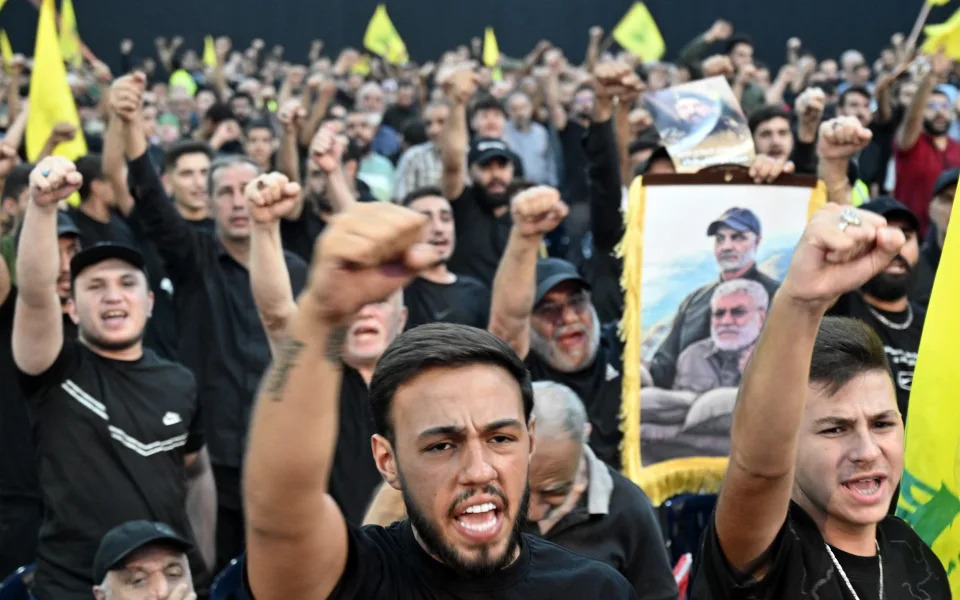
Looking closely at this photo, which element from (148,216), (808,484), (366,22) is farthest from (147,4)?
(808,484)

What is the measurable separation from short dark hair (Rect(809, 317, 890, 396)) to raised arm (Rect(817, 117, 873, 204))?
1.96 m

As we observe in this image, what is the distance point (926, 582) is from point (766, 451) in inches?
24.3

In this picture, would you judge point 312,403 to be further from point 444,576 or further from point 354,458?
point 354,458

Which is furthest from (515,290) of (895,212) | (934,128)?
(934,128)

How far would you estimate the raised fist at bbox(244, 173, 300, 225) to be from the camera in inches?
143

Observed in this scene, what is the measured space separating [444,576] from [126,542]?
6.77ft

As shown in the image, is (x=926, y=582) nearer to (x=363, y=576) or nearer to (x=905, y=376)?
(x=363, y=576)

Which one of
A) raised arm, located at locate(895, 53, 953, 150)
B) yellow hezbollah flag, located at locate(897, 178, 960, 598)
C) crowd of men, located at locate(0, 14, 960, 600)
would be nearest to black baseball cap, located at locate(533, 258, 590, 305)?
crowd of men, located at locate(0, 14, 960, 600)

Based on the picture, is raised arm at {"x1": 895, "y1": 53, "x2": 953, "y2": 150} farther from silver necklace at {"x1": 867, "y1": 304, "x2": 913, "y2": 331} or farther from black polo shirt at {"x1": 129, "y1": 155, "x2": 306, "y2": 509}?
black polo shirt at {"x1": 129, "y1": 155, "x2": 306, "y2": 509}

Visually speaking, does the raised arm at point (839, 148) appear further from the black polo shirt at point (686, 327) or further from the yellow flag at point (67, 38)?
the yellow flag at point (67, 38)

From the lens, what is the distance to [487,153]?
713 centimetres

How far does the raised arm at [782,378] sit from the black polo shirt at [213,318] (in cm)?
327

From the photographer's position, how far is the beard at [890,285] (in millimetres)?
4559

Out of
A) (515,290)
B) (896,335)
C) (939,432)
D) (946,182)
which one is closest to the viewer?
(939,432)
